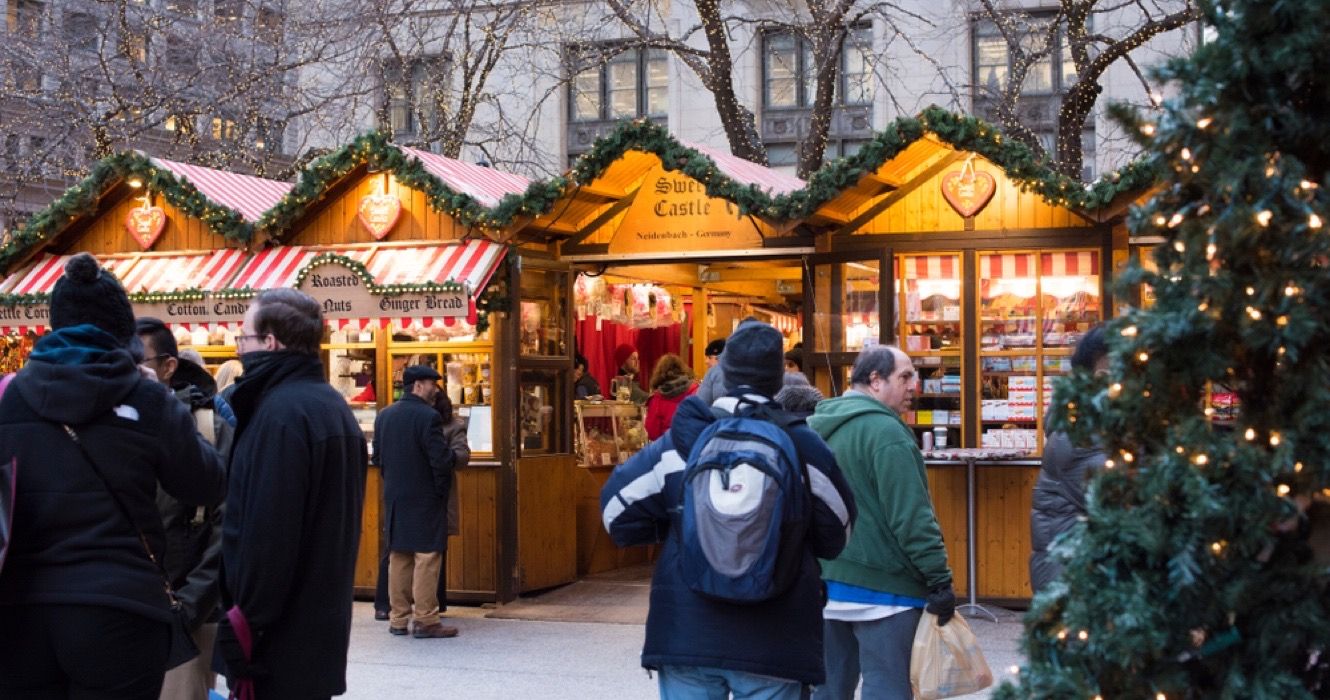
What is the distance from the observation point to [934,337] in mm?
12492

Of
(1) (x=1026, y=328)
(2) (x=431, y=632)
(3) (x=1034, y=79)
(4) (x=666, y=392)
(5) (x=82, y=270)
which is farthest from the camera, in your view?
(3) (x=1034, y=79)

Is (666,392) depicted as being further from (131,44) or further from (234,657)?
(131,44)

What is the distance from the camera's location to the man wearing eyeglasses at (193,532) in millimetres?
5645

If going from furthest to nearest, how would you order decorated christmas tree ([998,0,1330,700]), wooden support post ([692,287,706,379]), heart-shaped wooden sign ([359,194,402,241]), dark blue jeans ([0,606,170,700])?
wooden support post ([692,287,706,379]) → heart-shaped wooden sign ([359,194,402,241]) → dark blue jeans ([0,606,170,700]) → decorated christmas tree ([998,0,1330,700])

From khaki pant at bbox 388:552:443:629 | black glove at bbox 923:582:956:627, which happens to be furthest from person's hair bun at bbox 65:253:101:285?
khaki pant at bbox 388:552:443:629

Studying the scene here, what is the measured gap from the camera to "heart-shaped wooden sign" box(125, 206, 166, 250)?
13.8 meters

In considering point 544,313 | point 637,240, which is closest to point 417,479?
point 544,313

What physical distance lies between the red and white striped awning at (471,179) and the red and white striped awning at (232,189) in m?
1.27

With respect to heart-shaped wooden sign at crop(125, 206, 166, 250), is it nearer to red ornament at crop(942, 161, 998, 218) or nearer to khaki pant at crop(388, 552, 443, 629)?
khaki pant at crop(388, 552, 443, 629)

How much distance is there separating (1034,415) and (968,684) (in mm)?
6286

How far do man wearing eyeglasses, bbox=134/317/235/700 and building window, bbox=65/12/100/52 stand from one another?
1898 centimetres

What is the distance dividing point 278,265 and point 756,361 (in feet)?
28.4

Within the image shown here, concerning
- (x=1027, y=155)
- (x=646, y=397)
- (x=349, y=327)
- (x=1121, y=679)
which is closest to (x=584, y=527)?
(x=646, y=397)

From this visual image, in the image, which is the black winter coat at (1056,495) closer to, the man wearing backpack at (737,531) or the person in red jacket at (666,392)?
the man wearing backpack at (737,531)
